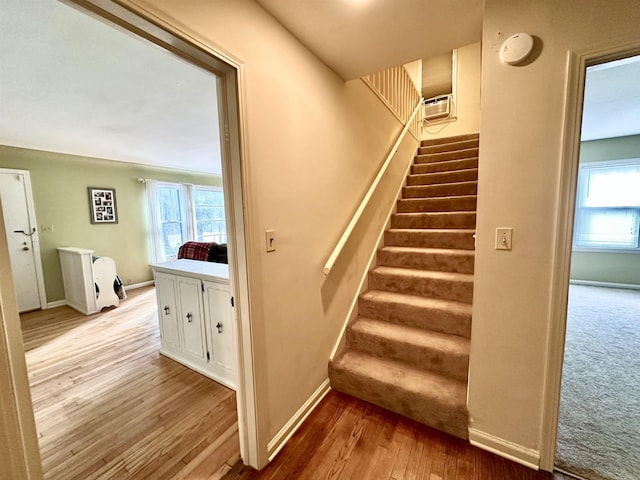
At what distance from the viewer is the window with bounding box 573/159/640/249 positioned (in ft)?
13.6

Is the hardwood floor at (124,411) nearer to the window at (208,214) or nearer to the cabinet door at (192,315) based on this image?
the cabinet door at (192,315)

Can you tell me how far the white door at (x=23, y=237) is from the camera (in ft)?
11.7

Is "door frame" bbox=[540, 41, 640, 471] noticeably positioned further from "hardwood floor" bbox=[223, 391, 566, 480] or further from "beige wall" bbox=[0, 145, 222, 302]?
"beige wall" bbox=[0, 145, 222, 302]

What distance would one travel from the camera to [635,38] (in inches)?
42.0

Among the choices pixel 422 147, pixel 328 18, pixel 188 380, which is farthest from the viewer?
pixel 422 147

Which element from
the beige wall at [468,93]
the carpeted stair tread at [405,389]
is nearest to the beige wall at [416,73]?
the beige wall at [468,93]

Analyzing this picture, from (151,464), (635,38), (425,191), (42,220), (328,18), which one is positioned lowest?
(151,464)

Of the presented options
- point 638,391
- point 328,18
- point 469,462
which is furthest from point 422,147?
point 469,462

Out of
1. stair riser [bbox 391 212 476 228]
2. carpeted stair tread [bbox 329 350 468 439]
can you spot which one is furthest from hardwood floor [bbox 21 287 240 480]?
stair riser [bbox 391 212 476 228]

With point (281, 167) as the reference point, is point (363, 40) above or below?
above

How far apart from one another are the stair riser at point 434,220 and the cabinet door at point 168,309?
239 centimetres

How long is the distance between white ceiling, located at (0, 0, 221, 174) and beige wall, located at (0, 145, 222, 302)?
0.89 ft

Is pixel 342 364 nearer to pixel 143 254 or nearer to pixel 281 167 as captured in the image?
pixel 281 167

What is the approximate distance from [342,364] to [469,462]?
0.90 m
